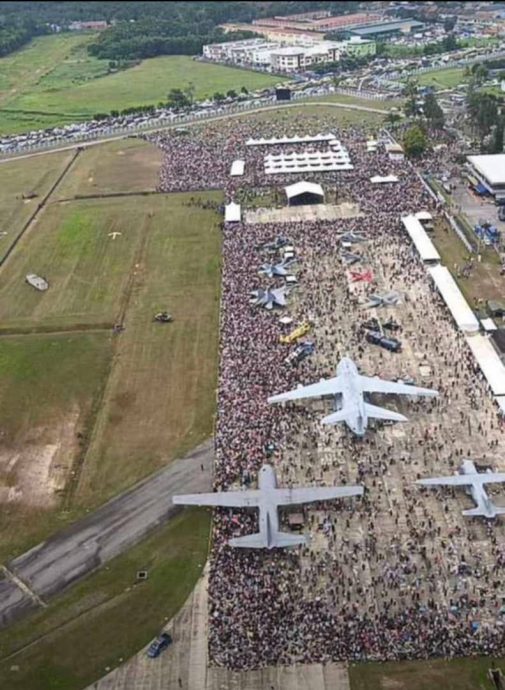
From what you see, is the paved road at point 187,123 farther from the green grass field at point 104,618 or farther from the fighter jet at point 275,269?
the green grass field at point 104,618

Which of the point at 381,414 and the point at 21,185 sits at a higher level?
the point at 381,414

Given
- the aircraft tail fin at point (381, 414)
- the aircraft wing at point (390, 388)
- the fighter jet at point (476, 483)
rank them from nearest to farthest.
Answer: the fighter jet at point (476, 483) → the aircraft tail fin at point (381, 414) → the aircraft wing at point (390, 388)

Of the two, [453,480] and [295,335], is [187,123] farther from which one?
[453,480]

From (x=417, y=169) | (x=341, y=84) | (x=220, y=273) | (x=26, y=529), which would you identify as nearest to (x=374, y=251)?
(x=220, y=273)

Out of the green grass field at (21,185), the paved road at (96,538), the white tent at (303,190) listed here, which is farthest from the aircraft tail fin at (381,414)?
the green grass field at (21,185)

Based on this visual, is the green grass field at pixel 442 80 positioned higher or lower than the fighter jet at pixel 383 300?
lower

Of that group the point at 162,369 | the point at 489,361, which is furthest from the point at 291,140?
the point at 489,361

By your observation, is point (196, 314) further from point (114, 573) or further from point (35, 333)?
point (114, 573)
